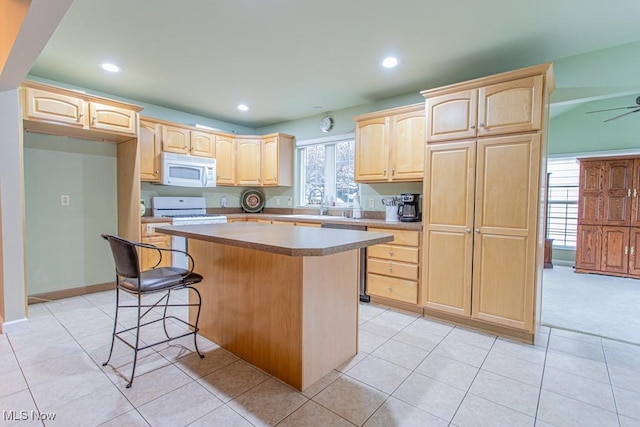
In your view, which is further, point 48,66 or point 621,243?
point 621,243

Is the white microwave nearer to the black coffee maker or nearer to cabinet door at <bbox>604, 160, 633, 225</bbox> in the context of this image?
the black coffee maker

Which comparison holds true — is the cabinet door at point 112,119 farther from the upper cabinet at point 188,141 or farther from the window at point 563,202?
the window at point 563,202

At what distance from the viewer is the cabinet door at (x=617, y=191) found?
4.85 m

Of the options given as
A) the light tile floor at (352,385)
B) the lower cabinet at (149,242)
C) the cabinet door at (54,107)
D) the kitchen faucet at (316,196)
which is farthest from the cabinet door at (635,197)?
the cabinet door at (54,107)

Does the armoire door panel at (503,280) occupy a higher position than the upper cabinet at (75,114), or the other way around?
the upper cabinet at (75,114)

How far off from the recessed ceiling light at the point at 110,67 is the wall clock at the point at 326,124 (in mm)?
2551

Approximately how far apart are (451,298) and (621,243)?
13.5ft

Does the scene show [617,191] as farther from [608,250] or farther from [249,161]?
[249,161]

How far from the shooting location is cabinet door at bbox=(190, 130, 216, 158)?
4414 mm

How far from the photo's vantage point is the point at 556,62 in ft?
9.19

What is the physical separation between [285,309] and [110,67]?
9.84 ft

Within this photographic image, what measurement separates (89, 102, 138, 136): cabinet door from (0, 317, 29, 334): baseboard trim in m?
1.95

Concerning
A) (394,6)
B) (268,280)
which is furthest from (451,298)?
(394,6)

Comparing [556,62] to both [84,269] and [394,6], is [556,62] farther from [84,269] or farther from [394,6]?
[84,269]
